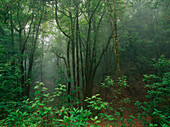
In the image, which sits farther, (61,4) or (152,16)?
(152,16)

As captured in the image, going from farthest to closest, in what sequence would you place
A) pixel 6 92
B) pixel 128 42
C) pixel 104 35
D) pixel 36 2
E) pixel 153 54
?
pixel 153 54 < pixel 104 35 < pixel 128 42 < pixel 36 2 < pixel 6 92

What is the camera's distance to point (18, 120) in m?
1.86

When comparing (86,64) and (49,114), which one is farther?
(86,64)

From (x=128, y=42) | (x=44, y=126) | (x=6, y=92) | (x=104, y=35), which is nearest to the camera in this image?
(x=44, y=126)

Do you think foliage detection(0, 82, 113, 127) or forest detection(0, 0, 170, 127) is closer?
foliage detection(0, 82, 113, 127)

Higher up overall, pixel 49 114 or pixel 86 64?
pixel 86 64

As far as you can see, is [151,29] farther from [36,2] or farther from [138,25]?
[36,2]

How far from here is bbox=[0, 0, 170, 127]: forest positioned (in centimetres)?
199

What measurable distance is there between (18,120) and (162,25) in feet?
47.1

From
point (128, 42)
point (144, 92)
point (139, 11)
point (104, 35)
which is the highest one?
point (139, 11)

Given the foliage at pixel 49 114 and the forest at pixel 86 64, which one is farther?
the forest at pixel 86 64

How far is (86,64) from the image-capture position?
562 centimetres

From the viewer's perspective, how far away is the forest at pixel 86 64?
1.99 m

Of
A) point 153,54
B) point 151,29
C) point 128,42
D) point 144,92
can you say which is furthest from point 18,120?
point 151,29
